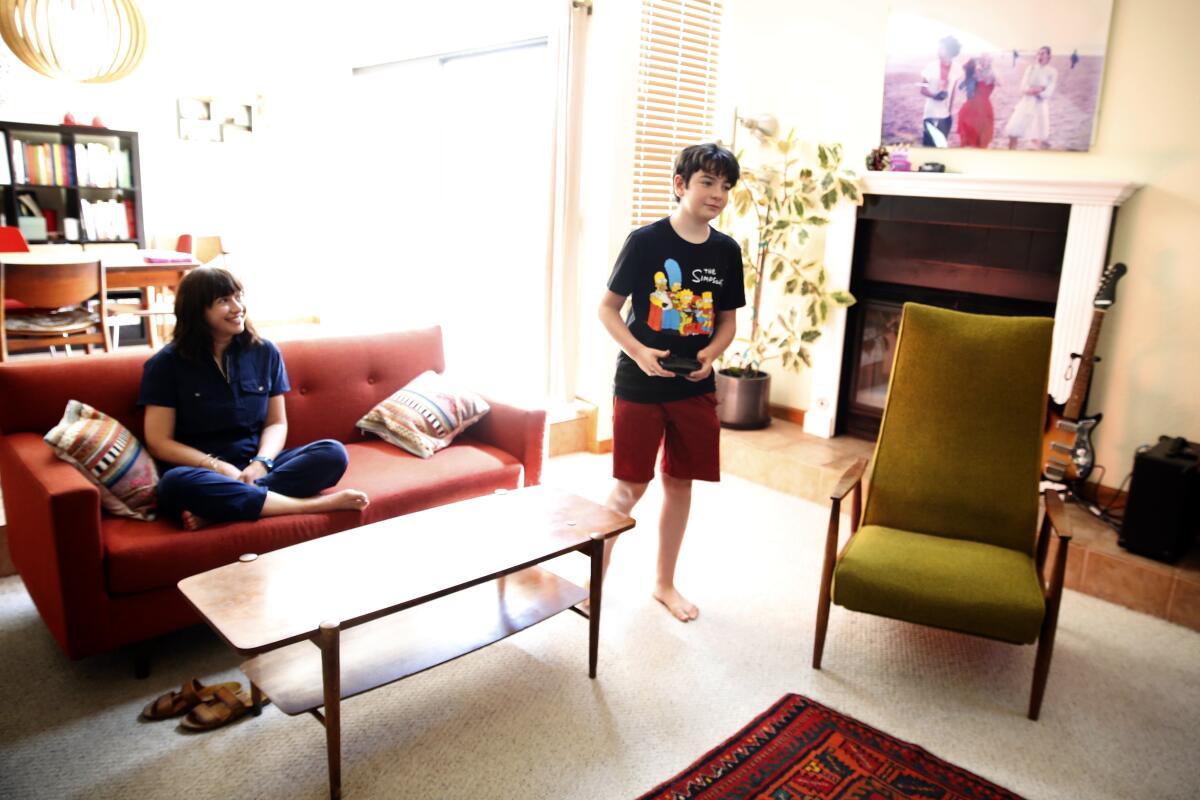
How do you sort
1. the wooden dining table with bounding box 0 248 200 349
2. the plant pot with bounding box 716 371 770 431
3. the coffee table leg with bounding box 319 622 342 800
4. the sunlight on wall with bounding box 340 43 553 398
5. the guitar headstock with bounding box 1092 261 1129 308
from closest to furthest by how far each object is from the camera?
the coffee table leg with bounding box 319 622 342 800, the guitar headstock with bounding box 1092 261 1129 308, the plant pot with bounding box 716 371 770 431, the wooden dining table with bounding box 0 248 200 349, the sunlight on wall with bounding box 340 43 553 398

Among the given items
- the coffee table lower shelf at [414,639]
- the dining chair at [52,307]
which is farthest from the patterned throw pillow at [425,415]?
the dining chair at [52,307]

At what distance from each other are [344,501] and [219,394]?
494 mm

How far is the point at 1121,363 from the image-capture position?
3.31 metres

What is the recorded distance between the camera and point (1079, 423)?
330cm

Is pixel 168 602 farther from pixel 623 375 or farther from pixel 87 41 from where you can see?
pixel 87 41

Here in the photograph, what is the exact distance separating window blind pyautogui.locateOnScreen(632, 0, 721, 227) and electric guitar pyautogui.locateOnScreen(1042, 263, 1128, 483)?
1.95 m

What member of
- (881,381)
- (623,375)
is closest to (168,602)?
(623,375)

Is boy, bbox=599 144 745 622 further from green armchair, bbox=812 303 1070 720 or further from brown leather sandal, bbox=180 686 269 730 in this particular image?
brown leather sandal, bbox=180 686 269 730

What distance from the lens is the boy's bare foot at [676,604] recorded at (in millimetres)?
2664

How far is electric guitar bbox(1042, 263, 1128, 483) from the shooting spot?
3227mm

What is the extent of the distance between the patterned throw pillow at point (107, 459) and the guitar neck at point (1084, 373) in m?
3.24

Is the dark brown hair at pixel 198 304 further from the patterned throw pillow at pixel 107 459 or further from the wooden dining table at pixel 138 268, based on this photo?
the wooden dining table at pixel 138 268

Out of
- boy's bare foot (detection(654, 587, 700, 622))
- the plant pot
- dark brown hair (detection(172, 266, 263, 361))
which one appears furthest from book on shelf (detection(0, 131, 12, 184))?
boy's bare foot (detection(654, 587, 700, 622))

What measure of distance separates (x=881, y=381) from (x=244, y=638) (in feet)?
11.1
